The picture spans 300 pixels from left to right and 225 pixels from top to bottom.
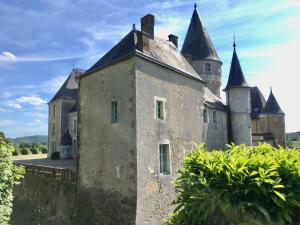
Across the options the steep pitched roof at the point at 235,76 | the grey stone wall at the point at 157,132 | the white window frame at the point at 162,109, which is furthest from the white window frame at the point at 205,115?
the white window frame at the point at 162,109

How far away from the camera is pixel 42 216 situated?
519 inches

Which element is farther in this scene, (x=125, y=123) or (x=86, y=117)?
(x=86, y=117)

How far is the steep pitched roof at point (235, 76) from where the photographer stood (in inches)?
711

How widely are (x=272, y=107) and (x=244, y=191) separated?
73.5 ft

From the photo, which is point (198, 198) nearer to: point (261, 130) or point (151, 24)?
point (151, 24)

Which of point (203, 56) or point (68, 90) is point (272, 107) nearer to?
point (203, 56)

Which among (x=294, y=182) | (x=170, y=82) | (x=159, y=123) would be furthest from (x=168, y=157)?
(x=294, y=182)

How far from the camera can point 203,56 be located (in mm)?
22281

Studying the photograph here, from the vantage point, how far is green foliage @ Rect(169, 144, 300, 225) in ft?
15.3

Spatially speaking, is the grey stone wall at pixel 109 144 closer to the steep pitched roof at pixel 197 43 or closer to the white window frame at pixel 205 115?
the white window frame at pixel 205 115

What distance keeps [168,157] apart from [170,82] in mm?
3260

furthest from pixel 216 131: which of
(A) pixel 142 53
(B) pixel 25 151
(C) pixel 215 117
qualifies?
(B) pixel 25 151

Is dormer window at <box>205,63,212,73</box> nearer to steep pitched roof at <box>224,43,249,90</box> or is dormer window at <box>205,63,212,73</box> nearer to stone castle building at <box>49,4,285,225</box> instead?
steep pitched roof at <box>224,43,249,90</box>

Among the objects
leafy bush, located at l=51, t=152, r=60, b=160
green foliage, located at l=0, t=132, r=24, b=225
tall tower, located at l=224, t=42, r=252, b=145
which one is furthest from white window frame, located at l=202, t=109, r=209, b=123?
leafy bush, located at l=51, t=152, r=60, b=160
